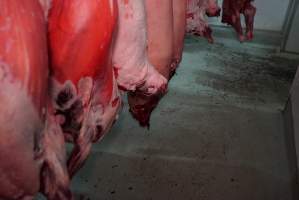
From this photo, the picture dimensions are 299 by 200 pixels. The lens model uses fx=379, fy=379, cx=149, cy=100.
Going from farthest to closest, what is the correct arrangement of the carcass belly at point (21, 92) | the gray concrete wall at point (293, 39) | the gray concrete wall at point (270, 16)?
the gray concrete wall at point (270, 16), the gray concrete wall at point (293, 39), the carcass belly at point (21, 92)

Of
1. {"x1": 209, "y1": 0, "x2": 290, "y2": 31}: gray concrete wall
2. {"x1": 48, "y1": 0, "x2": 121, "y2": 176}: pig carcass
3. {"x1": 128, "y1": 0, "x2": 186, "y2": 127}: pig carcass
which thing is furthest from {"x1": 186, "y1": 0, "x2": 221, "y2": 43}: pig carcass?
{"x1": 209, "y1": 0, "x2": 290, "y2": 31}: gray concrete wall

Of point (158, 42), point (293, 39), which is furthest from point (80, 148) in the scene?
point (293, 39)

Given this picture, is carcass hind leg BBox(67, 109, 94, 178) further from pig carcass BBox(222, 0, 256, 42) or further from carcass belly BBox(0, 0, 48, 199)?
pig carcass BBox(222, 0, 256, 42)

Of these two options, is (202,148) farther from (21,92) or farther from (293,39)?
(293,39)

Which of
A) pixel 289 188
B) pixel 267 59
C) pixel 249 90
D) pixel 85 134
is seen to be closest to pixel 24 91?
pixel 85 134

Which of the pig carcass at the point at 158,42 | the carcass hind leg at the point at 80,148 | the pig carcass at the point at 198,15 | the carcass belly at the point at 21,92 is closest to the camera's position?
the carcass belly at the point at 21,92

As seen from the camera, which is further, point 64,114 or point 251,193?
point 251,193

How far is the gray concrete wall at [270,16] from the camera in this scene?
3.34m

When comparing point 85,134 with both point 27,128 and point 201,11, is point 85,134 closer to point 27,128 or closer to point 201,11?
point 27,128

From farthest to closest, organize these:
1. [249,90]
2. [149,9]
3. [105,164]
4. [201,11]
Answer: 1. [249,90]
2. [105,164]
3. [201,11]
4. [149,9]

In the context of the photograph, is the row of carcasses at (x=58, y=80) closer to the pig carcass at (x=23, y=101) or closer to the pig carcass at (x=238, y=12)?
the pig carcass at (x=23, y=101)

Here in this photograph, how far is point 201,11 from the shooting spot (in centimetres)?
129

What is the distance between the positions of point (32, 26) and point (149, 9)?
0.32 meters

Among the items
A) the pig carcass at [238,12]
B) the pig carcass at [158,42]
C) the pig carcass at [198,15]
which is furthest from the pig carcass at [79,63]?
the pig carcass at [238,12]
